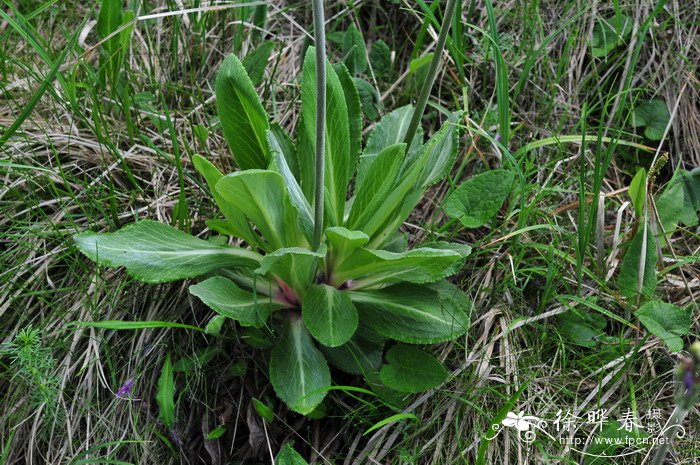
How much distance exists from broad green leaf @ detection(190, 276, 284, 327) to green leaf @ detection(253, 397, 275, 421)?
0.73 feet

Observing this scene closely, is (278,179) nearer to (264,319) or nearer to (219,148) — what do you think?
(264,319)

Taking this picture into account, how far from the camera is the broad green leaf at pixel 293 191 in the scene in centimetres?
197

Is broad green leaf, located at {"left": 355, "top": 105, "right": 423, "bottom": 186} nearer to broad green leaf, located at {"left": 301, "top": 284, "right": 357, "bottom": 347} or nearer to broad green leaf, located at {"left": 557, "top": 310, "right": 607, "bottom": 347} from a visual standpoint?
broad green leaf, located at {"left": 301, "top": 284, "right": 357, "bottom": 347}

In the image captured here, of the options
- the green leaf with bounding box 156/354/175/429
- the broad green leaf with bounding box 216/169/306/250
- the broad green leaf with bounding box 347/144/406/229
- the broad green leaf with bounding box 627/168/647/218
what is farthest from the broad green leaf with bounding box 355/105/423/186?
the green leaf with bounding box 156/354/175/429

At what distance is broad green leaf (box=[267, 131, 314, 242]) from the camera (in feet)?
6.48

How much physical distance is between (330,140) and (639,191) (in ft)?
3.40

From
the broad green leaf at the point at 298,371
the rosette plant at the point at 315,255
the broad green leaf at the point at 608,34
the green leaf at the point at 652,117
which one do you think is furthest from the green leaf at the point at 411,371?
the broad green leaf at the point at 608,34

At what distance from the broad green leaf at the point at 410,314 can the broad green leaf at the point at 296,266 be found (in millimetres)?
170

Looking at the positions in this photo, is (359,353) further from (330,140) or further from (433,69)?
(433,69)

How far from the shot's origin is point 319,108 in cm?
173

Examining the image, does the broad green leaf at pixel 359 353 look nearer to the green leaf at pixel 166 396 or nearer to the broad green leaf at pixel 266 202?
the broad green leaf at pixel 266 202

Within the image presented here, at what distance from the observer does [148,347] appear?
224cm

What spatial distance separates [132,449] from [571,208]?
1.66 metres

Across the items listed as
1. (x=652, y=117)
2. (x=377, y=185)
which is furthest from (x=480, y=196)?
(x=652, y=117)
